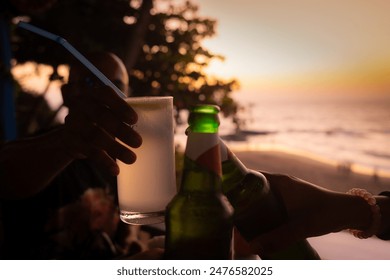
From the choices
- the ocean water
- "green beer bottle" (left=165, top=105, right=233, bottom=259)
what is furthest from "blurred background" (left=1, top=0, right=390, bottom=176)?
the ocean water

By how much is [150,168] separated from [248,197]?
0.20 metres

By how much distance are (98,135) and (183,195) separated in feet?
0.71

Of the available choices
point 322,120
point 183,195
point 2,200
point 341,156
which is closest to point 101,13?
point 2,200

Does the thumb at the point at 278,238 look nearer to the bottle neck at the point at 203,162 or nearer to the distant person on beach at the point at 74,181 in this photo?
the bottle neck at the point at 203,162

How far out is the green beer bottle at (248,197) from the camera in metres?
0.60

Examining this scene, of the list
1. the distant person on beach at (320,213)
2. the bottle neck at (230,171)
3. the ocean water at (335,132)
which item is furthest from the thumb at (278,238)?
the ocean water at (335,132)

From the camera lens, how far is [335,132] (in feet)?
28.9

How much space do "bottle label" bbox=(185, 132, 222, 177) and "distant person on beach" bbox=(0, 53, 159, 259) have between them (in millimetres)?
157

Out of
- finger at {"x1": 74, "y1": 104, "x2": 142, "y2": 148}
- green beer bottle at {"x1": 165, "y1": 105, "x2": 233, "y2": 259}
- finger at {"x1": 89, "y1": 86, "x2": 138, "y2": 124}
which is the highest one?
finger at {"x1": 89, "y1": 86, "x2": 138, "y2": 124}

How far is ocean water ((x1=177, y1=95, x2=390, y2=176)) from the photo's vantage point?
6284 mm

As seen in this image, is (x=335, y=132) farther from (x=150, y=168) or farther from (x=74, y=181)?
(x=150, y=168)

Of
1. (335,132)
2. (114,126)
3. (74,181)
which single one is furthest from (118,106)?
(335,132)

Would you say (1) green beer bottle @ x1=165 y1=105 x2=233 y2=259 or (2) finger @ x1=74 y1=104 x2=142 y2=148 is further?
(2) finger @ x1=74 y1=104 x2=142 y2=148

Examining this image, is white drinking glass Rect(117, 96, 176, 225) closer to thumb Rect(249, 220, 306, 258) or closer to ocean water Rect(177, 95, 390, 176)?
thumb Rect(249, 220, 306, 258)
